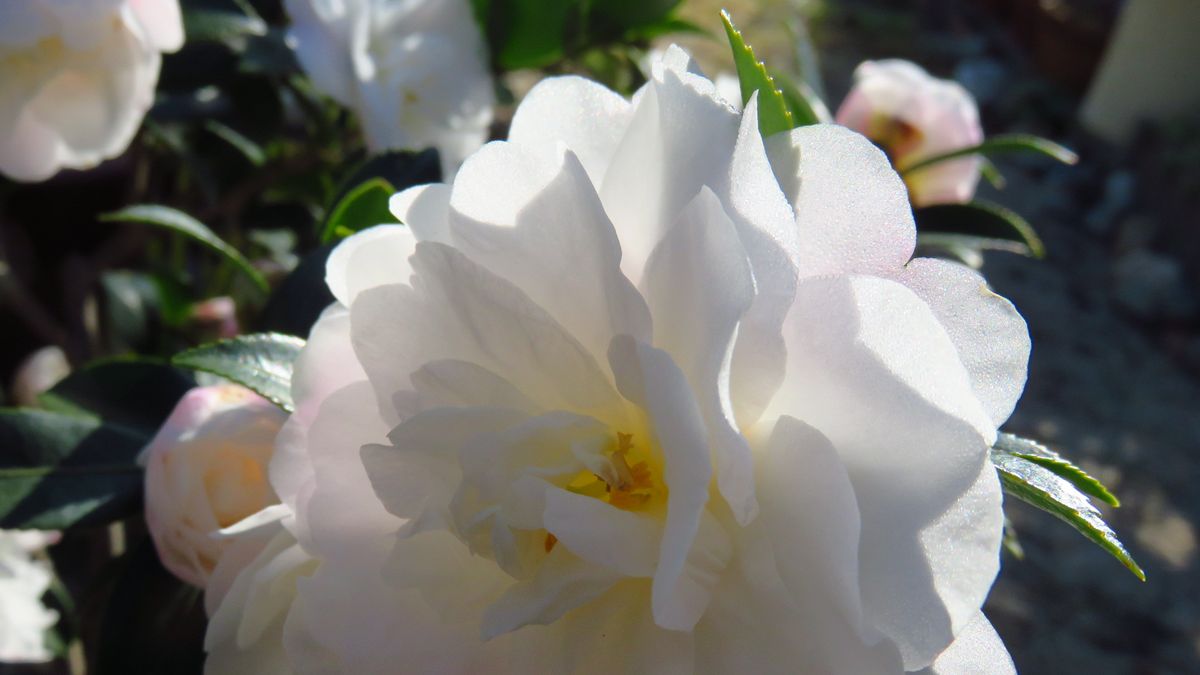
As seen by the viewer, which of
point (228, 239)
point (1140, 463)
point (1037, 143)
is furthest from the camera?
point (1140, 463)

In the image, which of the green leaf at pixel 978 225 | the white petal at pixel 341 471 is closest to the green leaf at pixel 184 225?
the white petal at pixel 341 471

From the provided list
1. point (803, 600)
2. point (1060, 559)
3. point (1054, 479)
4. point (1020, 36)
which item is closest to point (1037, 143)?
point (1054, 479)

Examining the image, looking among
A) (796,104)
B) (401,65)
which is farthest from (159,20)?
(796,104)

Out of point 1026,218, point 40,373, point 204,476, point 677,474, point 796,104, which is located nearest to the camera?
point 677,474

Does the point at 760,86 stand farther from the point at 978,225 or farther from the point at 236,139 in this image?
the point at 236,139

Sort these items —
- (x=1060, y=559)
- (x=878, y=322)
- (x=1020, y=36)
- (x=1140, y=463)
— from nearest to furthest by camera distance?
1. (x=878, y=322)
2. (x=1060, y=559)
3. (x=1140, y=463)
4. (x=1020, y=36)

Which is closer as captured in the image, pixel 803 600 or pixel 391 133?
pixel 803 600

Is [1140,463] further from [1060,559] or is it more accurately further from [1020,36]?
[1020,36]
